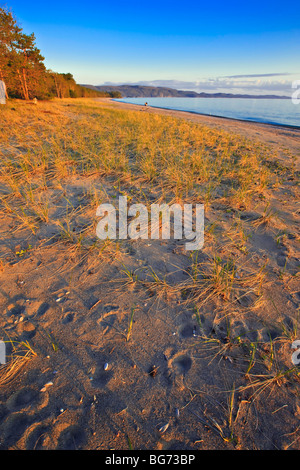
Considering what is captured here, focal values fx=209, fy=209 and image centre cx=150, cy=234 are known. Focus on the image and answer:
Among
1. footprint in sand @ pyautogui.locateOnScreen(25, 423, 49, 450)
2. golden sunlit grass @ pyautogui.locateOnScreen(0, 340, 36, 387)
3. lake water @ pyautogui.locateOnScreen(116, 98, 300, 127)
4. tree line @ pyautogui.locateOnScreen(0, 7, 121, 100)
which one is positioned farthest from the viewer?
lake water @ pyautogui.locateOnScreen(116, 98, 300, 127)

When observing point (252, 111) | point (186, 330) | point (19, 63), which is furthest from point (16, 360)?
point (252, 111)

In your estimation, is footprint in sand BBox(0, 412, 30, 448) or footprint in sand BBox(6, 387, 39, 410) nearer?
footprint in sand BBox(0, 412, 30, 448)

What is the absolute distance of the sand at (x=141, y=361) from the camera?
1310 millimetres

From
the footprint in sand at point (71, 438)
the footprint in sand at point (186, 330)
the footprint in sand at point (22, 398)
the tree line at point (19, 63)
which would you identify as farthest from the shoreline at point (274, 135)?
the tree line at point (19, 63)

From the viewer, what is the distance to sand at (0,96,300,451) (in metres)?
1.31

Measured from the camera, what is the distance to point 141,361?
1669mm

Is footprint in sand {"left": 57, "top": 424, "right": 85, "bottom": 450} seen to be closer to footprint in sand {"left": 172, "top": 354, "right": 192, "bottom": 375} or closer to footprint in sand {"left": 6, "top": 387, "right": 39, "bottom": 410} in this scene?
footprint in sand {"left": 6, "top": 387, "right": 39, "bottom": 410}

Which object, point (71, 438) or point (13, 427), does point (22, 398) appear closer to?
point (13, 427)

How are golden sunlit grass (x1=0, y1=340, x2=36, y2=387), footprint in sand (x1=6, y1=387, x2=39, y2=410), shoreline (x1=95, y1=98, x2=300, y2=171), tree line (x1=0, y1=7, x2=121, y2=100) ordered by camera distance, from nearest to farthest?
footprint in sand (x1=6, y1=387, x2=39, y2=410), golden sunlit grass (x1=0, y1=340, x2=36, y2=387), shoreline (x1=95, y1=98, x2=300, y2=171), tree line (x1=0, y1=7, x2=121, y2=100)

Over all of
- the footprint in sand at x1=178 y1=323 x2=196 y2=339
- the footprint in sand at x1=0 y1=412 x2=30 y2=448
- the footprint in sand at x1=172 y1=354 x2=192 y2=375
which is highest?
the footprint in sand at x1=178 y1=323 x2=196 y2=339

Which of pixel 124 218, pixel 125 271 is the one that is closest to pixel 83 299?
pixel 125 271

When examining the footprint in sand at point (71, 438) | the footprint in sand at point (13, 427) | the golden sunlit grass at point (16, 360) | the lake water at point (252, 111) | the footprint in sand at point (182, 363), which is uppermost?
the lake water at point (252, 111)

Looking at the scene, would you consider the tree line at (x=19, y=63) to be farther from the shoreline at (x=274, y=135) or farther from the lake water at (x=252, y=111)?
the lake water at (x=252, y=111)

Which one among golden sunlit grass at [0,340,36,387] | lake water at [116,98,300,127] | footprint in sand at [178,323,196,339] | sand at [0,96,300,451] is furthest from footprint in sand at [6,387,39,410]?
lake water at [116,98,300,127]
